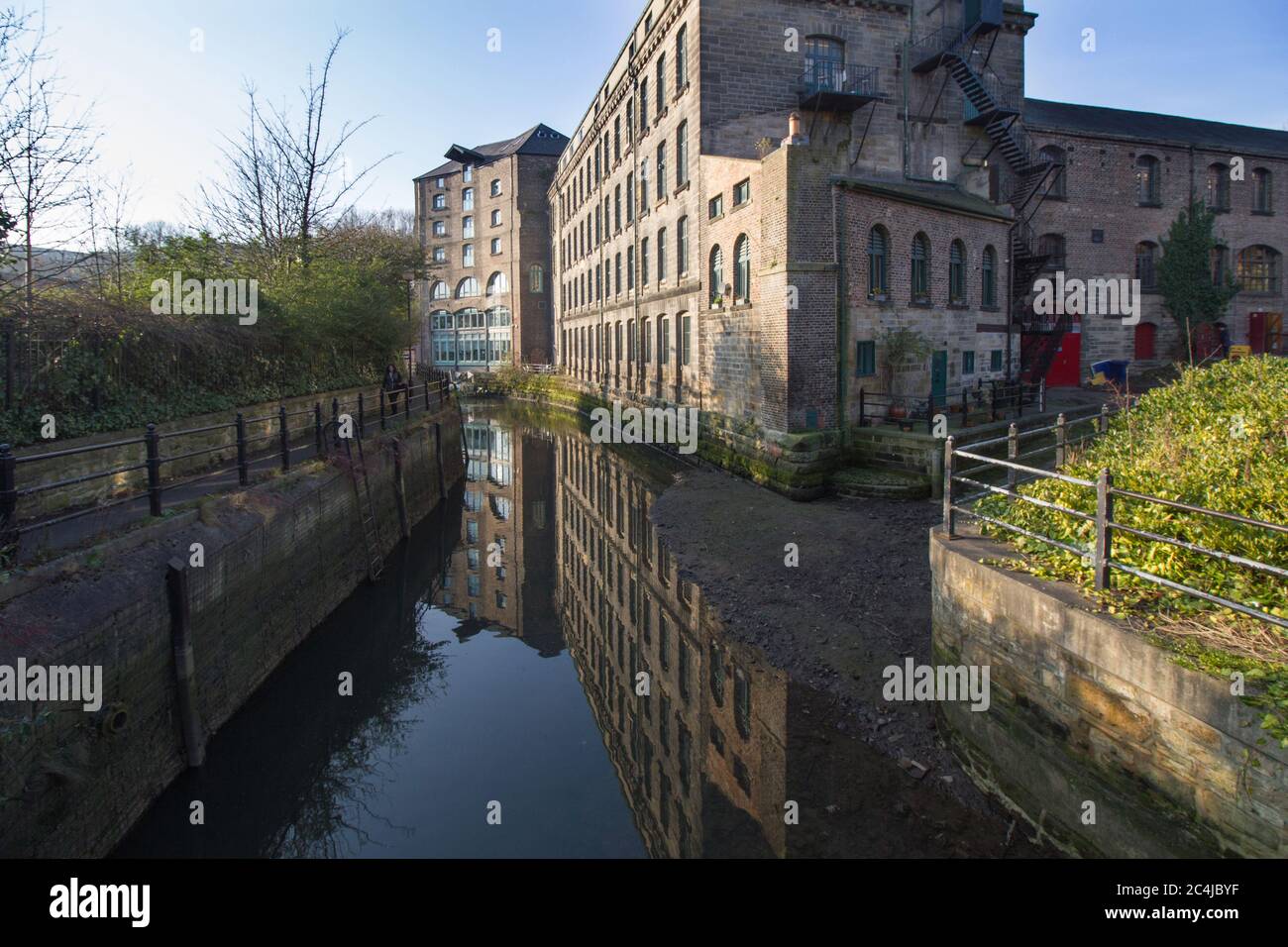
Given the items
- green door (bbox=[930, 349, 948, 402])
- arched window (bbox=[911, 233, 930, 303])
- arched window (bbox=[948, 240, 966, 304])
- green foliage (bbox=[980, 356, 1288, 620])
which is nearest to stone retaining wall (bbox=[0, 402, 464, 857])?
green foliage (bbox=[980, 356, 1288, 620])

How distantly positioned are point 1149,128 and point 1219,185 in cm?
352

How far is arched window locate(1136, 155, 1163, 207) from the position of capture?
93.7 ft

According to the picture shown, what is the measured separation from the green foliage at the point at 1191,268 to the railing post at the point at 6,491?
34.5 meters

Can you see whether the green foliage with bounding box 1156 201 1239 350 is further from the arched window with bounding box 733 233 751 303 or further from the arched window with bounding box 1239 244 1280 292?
the arched window with bounding box 733 233 751 303

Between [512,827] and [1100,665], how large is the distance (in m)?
4.73

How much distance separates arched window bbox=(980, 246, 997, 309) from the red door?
7.97 m

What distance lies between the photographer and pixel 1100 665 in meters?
4.73

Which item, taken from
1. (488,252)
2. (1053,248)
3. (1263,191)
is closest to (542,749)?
(1053,248)

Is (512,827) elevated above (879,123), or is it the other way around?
(879,123)

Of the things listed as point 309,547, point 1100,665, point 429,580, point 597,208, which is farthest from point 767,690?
point 597,208

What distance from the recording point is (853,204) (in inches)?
666

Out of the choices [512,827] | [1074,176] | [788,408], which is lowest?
[512,827]

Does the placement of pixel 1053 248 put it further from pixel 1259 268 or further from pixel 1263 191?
pixel 1263 191
